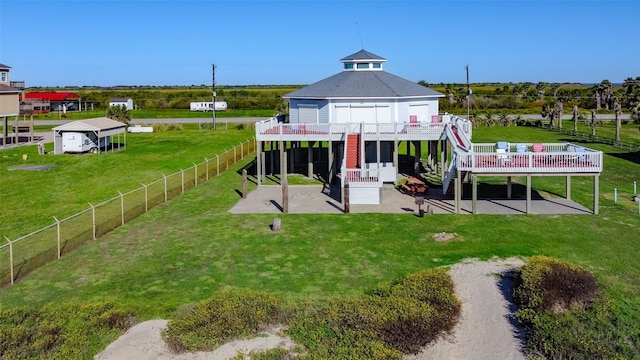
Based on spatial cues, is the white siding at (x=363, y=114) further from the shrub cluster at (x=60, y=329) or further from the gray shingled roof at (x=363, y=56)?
the shrub cluster at (x=60, y=329)

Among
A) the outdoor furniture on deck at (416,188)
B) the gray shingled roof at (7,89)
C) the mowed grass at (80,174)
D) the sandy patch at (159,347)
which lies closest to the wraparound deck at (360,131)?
the outdoor furniture on deck at (416,188)

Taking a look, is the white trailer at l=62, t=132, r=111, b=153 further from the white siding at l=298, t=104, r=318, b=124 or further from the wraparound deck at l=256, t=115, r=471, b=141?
the wraparound deck at l=256, t=115, r=471, b=141

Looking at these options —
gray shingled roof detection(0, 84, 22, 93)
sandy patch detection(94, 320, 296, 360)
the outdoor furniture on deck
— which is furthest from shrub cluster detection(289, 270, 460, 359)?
gray shingled roof detection(0, 84, 22, 93)

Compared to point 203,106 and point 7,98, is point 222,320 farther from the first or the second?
point 203,106

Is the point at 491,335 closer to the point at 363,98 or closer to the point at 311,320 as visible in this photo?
the point at 311,320

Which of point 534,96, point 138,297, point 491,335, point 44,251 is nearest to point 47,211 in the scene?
point 44,251

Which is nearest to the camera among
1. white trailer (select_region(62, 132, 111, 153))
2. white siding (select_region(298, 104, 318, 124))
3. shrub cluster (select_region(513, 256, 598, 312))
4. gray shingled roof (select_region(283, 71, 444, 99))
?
shrub cluster (select_region(513, 256, 598, 312))


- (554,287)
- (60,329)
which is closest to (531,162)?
(554,287)
